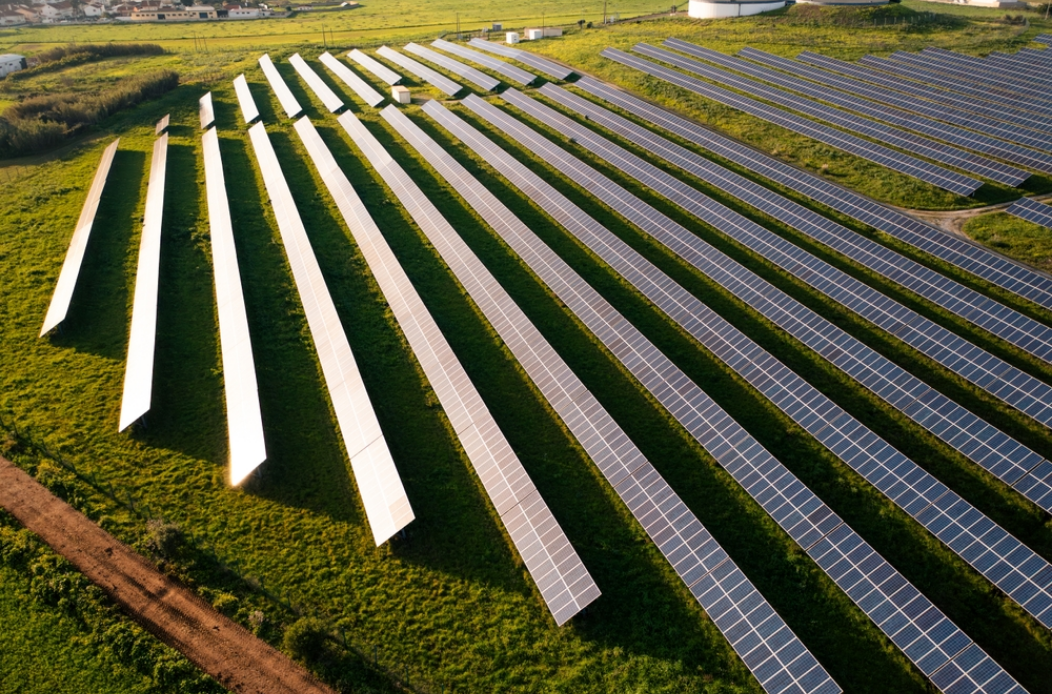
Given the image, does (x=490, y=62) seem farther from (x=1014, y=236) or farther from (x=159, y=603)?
(x=159, y=603)

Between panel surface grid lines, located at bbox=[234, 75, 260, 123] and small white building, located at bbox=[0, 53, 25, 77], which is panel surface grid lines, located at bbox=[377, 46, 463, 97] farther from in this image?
small white building, located at bbox=[0, 53, 25, 77]

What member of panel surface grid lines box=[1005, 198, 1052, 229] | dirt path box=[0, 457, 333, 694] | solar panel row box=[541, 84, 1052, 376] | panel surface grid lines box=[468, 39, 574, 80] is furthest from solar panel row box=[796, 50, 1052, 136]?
dirt path box=[0, 457, 333, 694]

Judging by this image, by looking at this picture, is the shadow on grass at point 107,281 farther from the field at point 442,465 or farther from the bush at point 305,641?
the bush at point 305,641

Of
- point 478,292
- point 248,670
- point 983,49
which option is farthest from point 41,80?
point 983,49

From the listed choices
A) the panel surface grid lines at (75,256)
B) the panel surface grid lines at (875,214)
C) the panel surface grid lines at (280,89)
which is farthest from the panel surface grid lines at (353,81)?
the panel surface grid lines at (875,214)

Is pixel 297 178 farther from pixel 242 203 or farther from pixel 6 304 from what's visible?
pixel 6 304

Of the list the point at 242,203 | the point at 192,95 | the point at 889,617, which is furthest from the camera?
the point at 192,95

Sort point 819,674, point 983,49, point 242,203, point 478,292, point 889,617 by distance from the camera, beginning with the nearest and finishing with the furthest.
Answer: point 819,674
point 889,617
point 478,292
point 242,203
point 983,49
